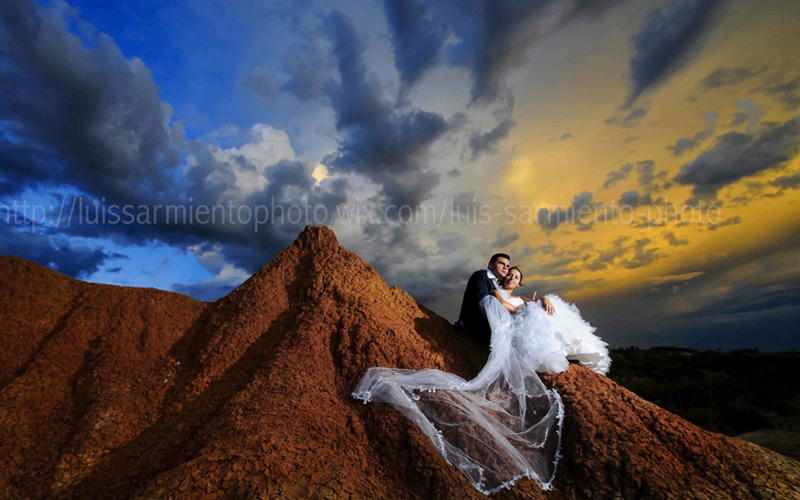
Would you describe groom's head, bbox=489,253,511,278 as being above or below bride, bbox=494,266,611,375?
above

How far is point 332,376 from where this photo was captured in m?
5.36

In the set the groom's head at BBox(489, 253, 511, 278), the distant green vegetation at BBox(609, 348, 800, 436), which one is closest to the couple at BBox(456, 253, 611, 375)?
the groom's head at BBox(489, 253, 511, 278)

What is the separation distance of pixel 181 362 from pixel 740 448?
8.81 meters

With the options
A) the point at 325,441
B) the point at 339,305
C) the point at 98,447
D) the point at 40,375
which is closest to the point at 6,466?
the point at 98,447

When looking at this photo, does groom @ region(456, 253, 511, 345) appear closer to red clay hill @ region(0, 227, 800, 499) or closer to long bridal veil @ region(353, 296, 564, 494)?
red clay hill @ region(0, 227, 800, 499)

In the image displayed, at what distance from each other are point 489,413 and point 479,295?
216 centimetres

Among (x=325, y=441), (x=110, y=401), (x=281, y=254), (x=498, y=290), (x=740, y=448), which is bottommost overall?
(x=740, y=448)

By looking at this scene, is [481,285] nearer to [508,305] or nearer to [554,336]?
[508,305]

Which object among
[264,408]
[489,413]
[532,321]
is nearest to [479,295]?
[532,321]

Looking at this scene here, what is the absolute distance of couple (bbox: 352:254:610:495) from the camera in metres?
4.44

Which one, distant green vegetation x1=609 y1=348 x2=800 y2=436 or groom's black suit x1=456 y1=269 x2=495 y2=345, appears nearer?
groom's black suit x1=456 y1=269 x2=495 y2=345

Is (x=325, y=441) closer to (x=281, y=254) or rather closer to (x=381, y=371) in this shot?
→ (x=381, y=371)

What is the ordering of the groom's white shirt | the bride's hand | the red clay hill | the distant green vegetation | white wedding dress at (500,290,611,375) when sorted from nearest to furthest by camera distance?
the red clay hill → white wedding dress at (500,290,611,375) → the bride's hand → the groom's white shirt → the distant green vegetation

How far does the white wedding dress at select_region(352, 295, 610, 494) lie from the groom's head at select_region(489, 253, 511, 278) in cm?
84
